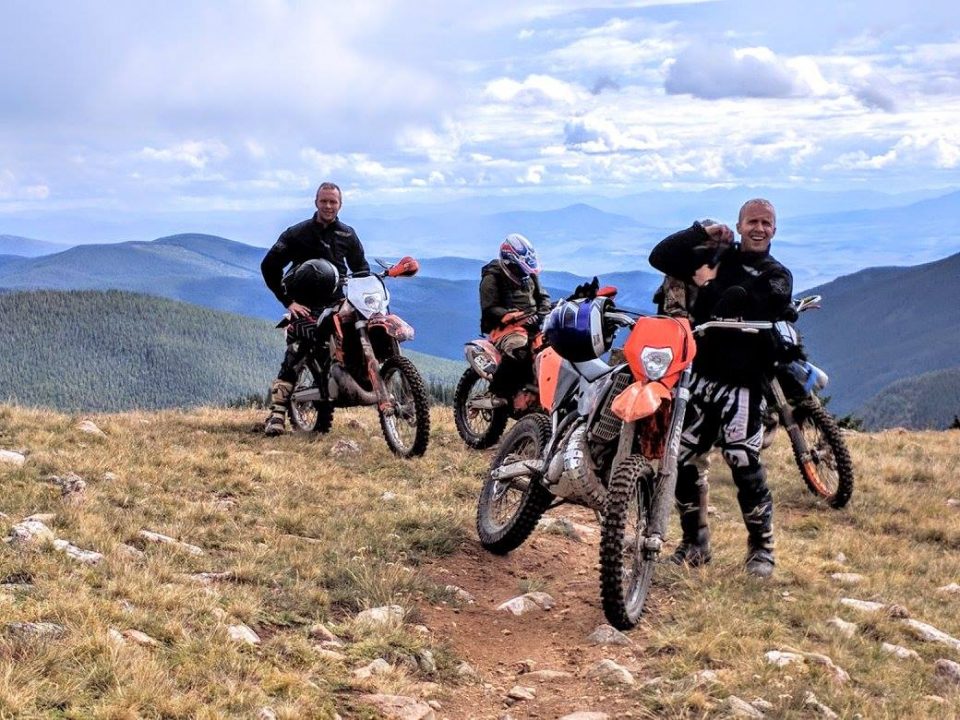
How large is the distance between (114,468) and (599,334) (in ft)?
16.5

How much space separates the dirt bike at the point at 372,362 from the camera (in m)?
11.6

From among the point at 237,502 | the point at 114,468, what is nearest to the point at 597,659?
the point at 237,502

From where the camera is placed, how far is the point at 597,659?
19.6ft

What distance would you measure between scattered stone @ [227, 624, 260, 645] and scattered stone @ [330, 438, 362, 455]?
6.23 metres

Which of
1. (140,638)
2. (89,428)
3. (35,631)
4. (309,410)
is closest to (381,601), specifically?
(140,638)

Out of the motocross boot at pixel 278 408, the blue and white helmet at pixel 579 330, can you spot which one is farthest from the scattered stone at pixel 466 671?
the motocross boot at pixel 278 408

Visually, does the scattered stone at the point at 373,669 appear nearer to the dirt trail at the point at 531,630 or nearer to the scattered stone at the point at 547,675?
the dirt trail at the point at 531,630

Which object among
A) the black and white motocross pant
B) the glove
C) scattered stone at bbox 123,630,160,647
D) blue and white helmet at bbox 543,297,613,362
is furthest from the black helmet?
scattered stone at bbox 123,630,160,647

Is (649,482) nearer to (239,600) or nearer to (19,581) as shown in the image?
(239,600)

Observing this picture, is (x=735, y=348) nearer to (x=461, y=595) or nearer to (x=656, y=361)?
(x=656, y=361)

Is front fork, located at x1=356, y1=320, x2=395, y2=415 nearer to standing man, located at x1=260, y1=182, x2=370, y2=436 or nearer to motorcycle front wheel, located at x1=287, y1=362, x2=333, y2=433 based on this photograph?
motorcycle front wheel, located at x1=287, y1=362, x2=333, y2=433

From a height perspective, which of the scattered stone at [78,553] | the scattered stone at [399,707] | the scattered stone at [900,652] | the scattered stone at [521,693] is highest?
the scattered stone at [78,553]

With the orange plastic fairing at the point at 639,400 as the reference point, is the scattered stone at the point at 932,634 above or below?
below

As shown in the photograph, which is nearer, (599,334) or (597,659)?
(597,659)
